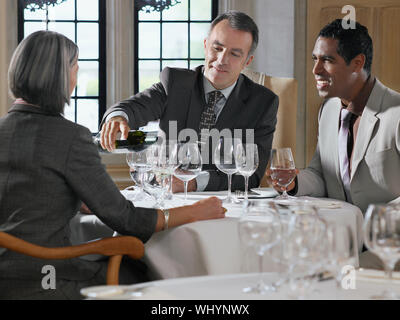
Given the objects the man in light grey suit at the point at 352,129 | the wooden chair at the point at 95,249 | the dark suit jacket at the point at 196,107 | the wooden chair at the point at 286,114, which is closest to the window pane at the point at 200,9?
the wooden chair at the point at 286,114

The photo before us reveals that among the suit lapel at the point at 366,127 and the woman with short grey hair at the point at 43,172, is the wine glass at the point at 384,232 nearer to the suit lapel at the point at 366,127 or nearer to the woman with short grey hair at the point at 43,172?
the woman with short grey hair at the point at 43,172

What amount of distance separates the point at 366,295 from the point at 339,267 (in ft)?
0.38

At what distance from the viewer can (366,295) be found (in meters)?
1.28

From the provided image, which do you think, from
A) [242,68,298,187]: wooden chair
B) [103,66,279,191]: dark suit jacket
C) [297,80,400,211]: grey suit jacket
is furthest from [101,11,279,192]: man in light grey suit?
[242,68,298,187]: wooden chair

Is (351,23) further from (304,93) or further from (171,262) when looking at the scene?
(304,93)

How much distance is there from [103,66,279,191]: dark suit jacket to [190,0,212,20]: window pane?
2160 millimetres

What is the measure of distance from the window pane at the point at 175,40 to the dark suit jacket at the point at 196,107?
2082 mm

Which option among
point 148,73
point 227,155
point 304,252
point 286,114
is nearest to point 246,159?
point 227,155

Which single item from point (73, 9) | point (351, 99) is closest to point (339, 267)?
point (351, 99)

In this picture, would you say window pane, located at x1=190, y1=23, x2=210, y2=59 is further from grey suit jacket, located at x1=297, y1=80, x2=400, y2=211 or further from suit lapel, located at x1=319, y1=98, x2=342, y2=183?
grey suit jacket, located at x1=297, y1=80, x2=400, y2=211

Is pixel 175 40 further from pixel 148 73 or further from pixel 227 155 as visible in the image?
pixel 227 155

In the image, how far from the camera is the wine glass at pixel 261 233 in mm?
1253

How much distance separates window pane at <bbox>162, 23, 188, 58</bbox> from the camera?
18.3ft

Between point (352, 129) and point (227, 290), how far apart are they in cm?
182
